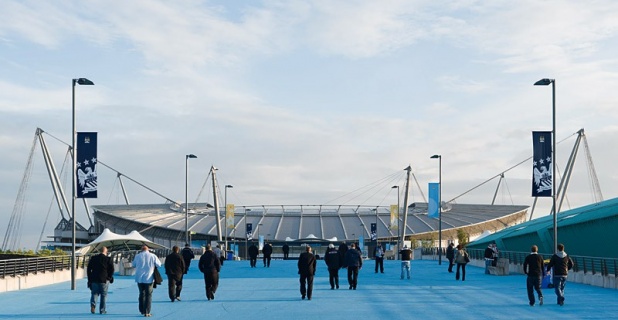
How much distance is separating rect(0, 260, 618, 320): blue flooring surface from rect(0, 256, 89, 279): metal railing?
0.86 meters

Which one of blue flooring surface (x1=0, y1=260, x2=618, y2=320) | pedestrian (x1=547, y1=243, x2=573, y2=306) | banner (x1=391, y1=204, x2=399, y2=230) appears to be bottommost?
blue flooring surface (x1=0, y1=260, x2=618, y2=320)

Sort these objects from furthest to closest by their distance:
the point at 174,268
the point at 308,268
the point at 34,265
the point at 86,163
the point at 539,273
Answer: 1. the point at 34,265
2. the point at 86,163
3. the point at 308,268
4. the point at 174,268
5. the point at 539,273

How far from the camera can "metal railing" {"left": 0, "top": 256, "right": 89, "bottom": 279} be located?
28.6m

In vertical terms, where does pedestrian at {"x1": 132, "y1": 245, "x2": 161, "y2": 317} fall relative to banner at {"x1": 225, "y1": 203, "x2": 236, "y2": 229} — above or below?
below

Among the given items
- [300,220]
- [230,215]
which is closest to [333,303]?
[230,215]

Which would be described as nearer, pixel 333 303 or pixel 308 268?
pixel 333 303

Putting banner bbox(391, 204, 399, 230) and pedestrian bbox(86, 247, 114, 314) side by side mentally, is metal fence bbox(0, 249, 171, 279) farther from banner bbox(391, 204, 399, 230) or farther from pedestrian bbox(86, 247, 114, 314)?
banner bbox(391, 204, 399, 230)

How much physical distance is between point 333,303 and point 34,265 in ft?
45.2

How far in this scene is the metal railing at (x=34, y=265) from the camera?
2863cm

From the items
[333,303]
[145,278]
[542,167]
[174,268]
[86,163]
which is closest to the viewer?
[145,278]

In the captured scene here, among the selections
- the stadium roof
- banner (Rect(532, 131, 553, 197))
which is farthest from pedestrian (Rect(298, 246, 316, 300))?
the stadium roof

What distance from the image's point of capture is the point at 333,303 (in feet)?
75.4

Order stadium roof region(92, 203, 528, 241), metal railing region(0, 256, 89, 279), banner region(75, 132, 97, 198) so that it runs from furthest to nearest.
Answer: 1. stadium roof region(92, 203, 528, 241)
2. banner region(75, 132, 97, 198)
3. metal railing region(0, 256, 89, 279)

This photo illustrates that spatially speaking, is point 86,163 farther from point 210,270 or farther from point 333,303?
point 333,303
